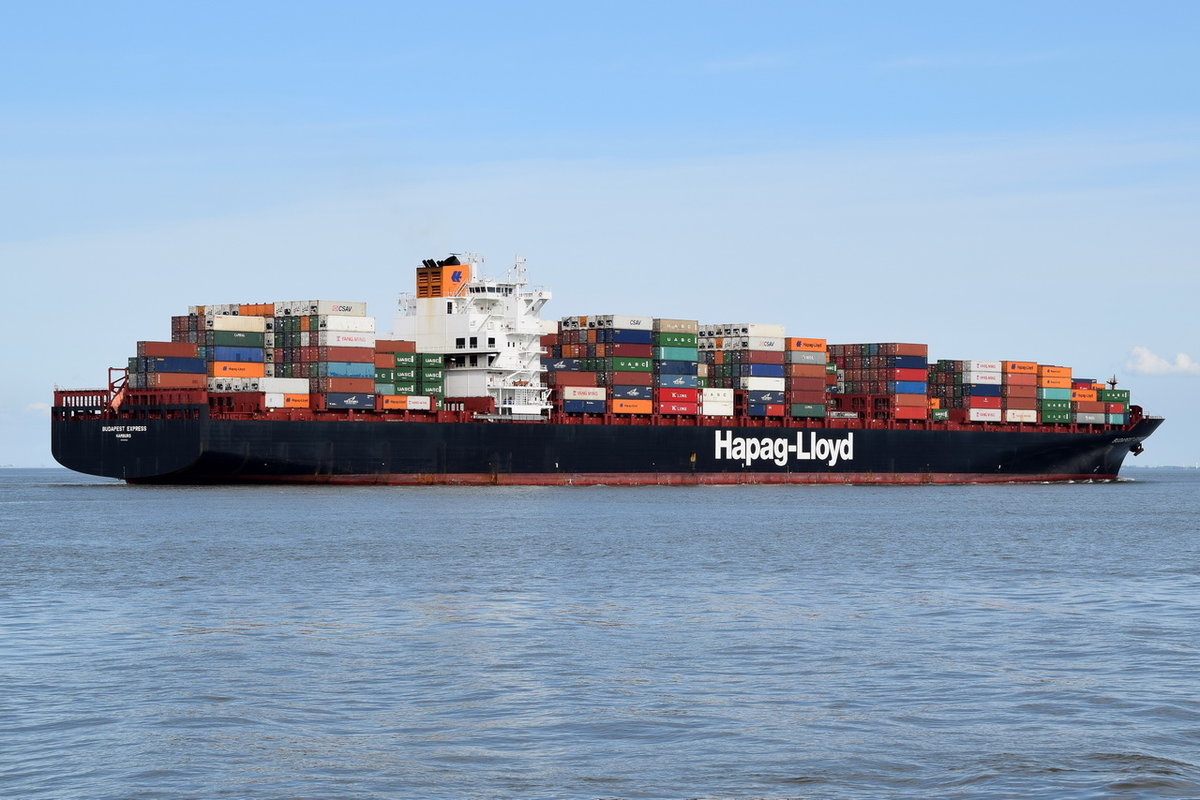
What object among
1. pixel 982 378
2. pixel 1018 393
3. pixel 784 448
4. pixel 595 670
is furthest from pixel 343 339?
pixel 595 670

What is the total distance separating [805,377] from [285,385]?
110 ft

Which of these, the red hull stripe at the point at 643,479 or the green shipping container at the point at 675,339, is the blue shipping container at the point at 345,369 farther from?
the green shipping container at the point at 675,339

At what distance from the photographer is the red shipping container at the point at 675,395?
8688cm

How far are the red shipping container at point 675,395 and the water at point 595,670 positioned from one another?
4336 centimetres

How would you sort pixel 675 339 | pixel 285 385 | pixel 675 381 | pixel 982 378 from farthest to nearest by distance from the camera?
pixel 982 378 < pixel 675 339 < pixel 675 381 < pixel 285 385

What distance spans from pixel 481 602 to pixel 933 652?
952 centimetres

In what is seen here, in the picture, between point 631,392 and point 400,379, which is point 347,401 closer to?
point 400,379

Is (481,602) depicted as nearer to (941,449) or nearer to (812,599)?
(812,599)

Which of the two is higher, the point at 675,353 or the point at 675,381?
the point at 675,353

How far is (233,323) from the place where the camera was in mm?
75250

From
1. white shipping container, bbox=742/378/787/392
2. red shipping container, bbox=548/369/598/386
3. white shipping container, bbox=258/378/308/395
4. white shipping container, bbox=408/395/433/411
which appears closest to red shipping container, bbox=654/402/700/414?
red shipping container, bbox=548/369/598/386

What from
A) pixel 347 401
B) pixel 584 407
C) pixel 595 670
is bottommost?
pixel 595 670

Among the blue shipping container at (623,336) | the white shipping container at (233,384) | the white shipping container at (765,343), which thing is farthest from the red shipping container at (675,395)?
the white shipping container at (233,384)

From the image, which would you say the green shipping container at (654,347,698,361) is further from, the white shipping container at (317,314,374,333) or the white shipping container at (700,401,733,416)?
the white shipping container at (317,314,374,333)
